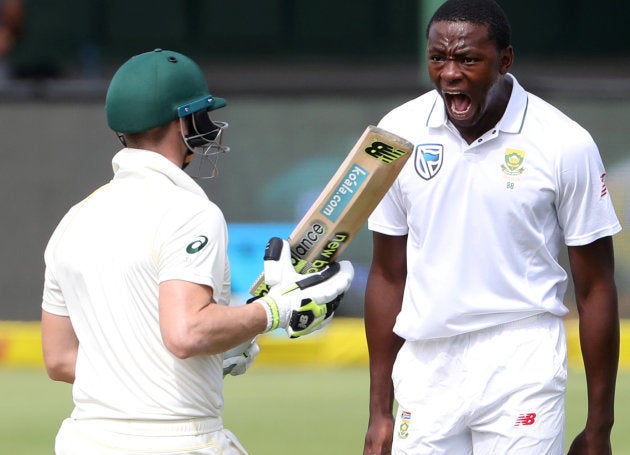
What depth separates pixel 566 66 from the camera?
21.0 meters

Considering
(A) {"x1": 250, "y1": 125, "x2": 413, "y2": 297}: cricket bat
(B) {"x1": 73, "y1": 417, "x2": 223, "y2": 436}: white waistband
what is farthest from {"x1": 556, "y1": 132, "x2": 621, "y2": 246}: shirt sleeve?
(B) {"x1": 73, "y1": 417, "x2": 223, "y2": 436}: white waistband

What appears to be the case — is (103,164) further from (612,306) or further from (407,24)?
(407,24)

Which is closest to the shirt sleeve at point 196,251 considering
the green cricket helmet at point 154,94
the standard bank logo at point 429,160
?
the green cricket helmet at point 154,94

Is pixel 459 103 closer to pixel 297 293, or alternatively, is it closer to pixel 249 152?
pixel 297 293

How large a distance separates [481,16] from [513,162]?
438mm

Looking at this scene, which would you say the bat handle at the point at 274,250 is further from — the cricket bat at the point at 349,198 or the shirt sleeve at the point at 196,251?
the shirt sleeve at the point at 196,251

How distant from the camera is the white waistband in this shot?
3662 millimetres

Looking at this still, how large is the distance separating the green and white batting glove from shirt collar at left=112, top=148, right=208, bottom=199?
0.31m

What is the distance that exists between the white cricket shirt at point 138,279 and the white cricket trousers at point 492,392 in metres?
0.80

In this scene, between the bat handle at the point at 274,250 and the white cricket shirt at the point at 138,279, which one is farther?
the bat handle at the point at 274,250

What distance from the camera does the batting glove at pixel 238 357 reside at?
13.6 ft

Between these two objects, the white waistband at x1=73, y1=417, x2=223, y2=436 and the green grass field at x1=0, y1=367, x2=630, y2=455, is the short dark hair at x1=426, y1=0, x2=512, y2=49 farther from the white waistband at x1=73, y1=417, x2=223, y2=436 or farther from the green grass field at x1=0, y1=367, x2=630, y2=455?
the green grass field at x1=0, y1=367, x2=630, y2=455

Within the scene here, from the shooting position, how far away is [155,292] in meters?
3.62

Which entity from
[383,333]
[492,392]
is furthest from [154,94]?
[492,392]
